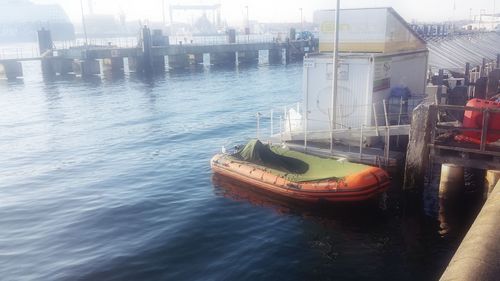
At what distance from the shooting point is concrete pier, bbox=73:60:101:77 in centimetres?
7262

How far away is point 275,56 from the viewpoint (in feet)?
320

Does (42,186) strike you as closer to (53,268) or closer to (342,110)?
→ (53,268)

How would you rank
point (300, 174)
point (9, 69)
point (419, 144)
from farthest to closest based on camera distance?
point (9, 69) → point (300, 174) → point (419, 144)

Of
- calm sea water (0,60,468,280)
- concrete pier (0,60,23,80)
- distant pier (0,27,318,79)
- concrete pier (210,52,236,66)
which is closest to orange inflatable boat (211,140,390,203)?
calm sea water (0,60,468,280)

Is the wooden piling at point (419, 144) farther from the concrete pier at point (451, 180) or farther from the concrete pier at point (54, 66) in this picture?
the concrete pier at point (54, 66)

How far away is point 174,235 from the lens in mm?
15586

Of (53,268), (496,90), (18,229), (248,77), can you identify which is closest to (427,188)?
(496,90)

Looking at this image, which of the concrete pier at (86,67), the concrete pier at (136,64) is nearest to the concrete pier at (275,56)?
the concrete pier at (136,64)

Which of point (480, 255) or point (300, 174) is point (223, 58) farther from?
point (480, 255)

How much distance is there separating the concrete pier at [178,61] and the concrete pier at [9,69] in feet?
87.6

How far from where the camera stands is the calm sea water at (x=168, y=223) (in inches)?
523

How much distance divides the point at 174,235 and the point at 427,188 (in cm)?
1126

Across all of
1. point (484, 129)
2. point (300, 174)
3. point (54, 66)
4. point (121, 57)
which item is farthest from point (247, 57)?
point (484, 129)

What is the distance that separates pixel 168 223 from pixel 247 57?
80394 millimetres
